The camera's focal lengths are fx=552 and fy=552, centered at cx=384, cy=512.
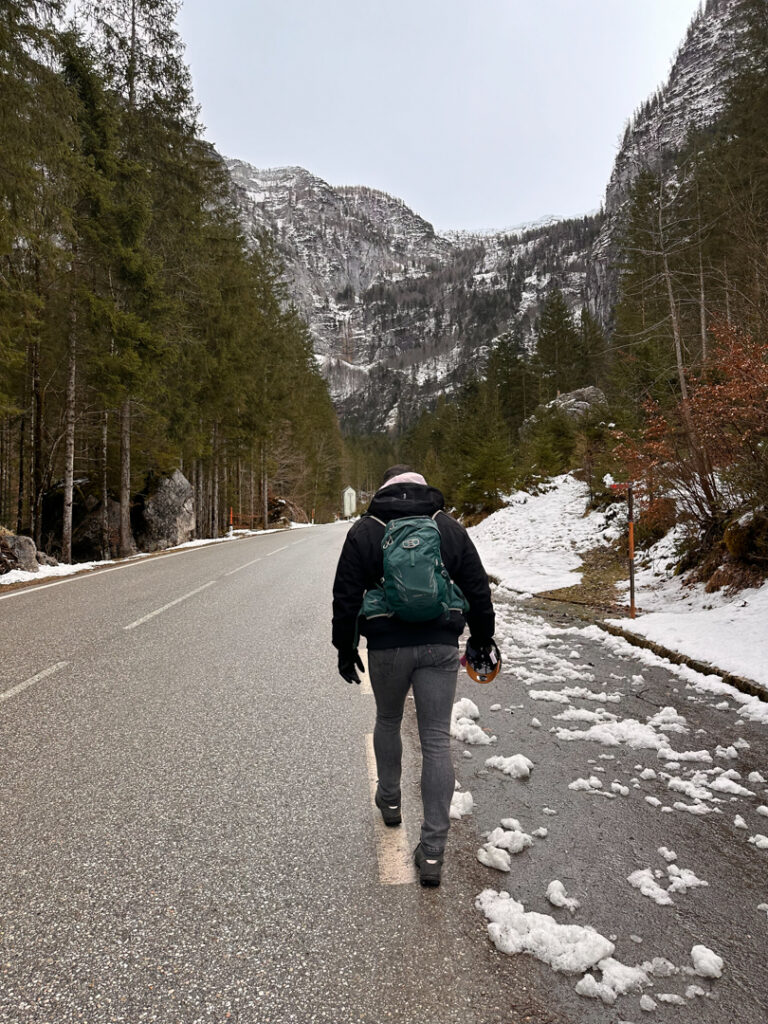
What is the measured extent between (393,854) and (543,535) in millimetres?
14195

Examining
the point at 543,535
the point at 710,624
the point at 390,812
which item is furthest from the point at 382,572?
the point at 543,535

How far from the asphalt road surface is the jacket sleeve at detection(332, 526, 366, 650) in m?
1.15

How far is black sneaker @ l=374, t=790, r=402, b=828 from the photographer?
2.94m

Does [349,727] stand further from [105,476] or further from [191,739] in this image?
[105,476]

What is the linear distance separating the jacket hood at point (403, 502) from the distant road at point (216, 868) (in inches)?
66.6

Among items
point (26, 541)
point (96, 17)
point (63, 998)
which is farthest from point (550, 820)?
point (96, 17)

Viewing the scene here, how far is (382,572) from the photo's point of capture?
2715mm

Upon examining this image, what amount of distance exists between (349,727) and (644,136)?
15193cm

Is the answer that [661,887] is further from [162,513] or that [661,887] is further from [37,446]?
[162,513]

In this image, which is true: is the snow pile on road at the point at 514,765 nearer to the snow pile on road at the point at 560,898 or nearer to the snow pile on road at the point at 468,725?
the snow pile on road at the point at 468,725

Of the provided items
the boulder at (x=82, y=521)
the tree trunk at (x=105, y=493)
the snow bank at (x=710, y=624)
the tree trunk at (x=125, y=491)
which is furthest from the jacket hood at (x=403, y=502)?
the boulder at (x=82, y=521)

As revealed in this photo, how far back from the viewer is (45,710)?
459 cm

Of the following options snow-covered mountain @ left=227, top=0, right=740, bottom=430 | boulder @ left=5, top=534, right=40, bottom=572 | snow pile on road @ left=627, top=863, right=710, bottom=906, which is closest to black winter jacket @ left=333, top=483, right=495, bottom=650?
snow pile on road @ left=627, top=863, right=710, bottom=906

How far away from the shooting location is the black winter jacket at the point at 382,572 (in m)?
2.66
